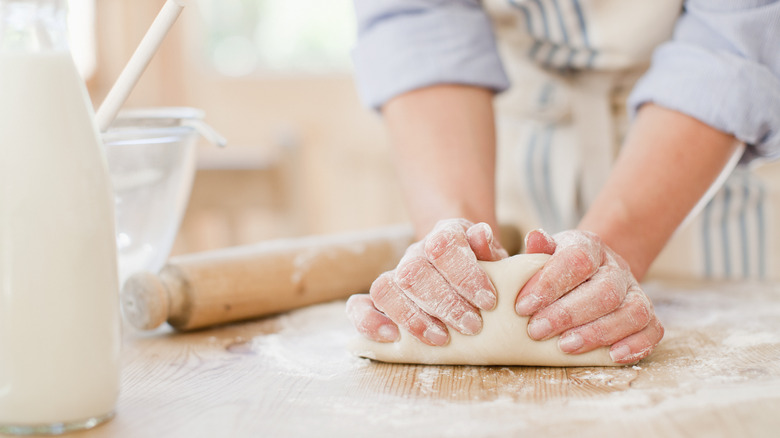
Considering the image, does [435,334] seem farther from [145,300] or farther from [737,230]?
[737,230]

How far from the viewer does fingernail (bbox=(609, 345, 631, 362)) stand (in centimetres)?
64

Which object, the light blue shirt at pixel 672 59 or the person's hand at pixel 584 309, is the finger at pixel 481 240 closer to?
the person's hand at pixel 584 309

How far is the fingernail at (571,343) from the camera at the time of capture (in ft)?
2.09

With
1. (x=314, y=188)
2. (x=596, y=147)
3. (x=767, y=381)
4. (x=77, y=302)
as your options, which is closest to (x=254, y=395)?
(x=77, y=302)

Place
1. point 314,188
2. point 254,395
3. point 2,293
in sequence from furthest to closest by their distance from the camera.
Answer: point 314,188, point 254,395, point 2,293

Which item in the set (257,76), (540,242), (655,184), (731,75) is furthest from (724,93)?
(257,76)

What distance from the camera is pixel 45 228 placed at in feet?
1.45

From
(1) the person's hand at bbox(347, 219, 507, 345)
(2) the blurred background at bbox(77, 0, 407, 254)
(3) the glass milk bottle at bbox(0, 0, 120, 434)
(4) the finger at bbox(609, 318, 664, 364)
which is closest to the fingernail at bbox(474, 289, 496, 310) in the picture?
(1) the person's hand at bbox(347, 219, 507, 345)

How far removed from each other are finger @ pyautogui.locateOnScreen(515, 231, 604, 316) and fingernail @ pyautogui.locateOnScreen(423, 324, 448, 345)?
69 mm

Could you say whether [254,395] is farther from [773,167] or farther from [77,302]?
[773,167]

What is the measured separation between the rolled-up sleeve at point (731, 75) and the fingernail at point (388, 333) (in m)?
0.42

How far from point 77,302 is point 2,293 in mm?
43

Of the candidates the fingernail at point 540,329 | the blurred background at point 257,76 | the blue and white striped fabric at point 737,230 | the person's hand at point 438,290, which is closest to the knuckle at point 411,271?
the person's hand at point 438,290

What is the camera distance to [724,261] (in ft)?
4.22
